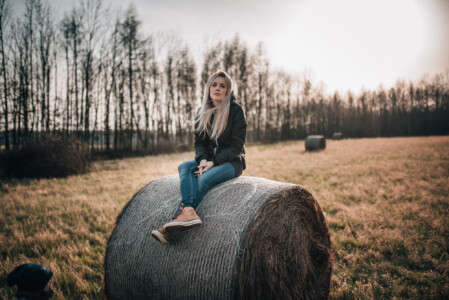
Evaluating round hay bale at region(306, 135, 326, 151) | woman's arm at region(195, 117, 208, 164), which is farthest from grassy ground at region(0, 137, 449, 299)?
round hay bale at region(306, 135, 326, 151)

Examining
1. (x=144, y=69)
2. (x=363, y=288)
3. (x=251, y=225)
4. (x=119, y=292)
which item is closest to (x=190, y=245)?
(x=251, y=225)

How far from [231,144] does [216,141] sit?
0.65 feet

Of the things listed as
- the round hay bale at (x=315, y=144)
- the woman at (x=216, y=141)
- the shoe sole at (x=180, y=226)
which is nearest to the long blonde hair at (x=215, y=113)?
the woman at (x=216, y=141)

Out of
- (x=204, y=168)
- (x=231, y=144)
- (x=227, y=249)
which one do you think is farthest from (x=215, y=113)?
(x=227, y=249)

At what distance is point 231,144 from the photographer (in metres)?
2.94

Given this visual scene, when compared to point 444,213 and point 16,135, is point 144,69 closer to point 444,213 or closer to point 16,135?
point 16,135

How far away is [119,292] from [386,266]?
11.1 ft

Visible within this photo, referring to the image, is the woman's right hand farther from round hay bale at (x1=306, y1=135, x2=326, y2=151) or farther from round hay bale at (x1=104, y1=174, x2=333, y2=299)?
round hay bale at (x1=306, y1=135, x2=326, y2=151)

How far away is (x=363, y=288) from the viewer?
2.74 metres

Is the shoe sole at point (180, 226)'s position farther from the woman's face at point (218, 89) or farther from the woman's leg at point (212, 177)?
the woman's face at point (218, 89)

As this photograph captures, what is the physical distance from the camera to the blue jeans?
2.46 m

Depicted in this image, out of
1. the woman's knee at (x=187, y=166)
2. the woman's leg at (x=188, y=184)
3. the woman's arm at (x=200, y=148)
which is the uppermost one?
the woman's arm at (x=200, y=148)

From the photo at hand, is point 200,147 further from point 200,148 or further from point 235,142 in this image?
point 235,142

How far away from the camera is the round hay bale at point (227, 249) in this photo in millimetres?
2066
